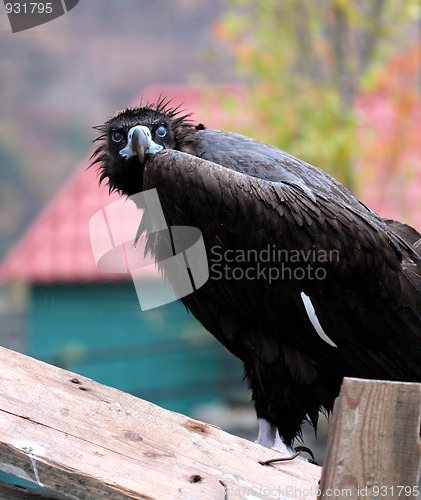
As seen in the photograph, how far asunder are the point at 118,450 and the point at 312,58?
7.24 metres

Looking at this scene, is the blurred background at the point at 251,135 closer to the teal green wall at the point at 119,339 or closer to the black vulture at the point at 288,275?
the teal green wall at the point at 119,339

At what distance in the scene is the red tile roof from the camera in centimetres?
913

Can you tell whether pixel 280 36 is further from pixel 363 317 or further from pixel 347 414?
pixel 347 414

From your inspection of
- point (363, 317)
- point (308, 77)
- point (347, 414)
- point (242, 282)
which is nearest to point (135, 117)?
point (242, 282)

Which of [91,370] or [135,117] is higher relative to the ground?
[135,117]

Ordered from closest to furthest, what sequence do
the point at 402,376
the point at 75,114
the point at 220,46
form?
the point at 402,376, the point at 220,46, the point at 75,114

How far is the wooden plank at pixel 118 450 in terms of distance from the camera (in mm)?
2039

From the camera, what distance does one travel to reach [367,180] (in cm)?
875

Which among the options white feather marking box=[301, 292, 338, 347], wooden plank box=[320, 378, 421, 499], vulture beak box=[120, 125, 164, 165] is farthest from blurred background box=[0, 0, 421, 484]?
wooden plank box=[320, 378, 421, 499]

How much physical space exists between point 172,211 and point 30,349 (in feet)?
20.3

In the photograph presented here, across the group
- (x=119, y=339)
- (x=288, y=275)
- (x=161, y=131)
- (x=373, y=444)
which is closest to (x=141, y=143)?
(x=161, y=131)

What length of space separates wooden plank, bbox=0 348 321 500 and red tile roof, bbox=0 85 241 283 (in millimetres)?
6082

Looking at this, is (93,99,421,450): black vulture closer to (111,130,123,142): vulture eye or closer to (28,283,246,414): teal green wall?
(111,130,123,142): vulture eye

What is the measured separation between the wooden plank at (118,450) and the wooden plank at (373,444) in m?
0.45
